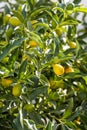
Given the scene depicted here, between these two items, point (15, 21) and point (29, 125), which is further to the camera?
point (15, 21)

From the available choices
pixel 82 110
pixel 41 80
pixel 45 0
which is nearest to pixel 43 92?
pixel 41 80

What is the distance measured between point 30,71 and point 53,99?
97 mm

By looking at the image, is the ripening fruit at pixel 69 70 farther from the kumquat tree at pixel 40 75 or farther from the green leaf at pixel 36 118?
the green leaf at pixel 36 118

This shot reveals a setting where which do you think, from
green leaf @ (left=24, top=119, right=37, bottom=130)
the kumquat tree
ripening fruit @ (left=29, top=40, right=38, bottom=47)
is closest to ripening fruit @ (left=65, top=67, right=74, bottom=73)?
the kumquat tree

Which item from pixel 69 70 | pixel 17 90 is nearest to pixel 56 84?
pixel 69 70

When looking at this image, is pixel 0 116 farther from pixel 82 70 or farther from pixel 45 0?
pixel 45 0

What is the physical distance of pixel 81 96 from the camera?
1059 millimetres

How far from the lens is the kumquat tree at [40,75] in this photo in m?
0.92

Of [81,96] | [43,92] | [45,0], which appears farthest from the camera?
[45,0]

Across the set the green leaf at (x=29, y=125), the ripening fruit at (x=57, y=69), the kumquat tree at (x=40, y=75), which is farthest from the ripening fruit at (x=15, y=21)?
the green leaf at (x=29, y=125)

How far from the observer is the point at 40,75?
942mm

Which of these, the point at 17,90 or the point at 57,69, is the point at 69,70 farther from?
the point at 17,90

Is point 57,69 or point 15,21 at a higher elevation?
point 15,21

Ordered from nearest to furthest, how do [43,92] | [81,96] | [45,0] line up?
[43,92] < [81,96] < [45,0]
